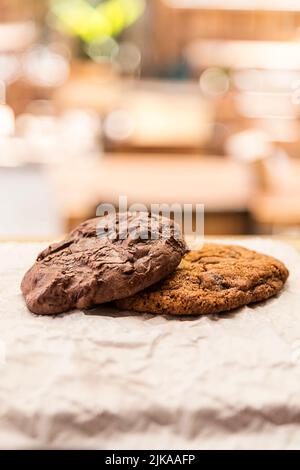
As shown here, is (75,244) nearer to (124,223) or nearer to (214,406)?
(124,223)

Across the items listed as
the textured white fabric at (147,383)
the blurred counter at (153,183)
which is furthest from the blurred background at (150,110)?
the textured white fabric at (147,383)

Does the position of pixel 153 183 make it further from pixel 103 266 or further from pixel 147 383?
pixel 147 383

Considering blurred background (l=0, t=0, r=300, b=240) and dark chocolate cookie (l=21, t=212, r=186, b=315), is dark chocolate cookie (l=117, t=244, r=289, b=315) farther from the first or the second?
blurred background (l=0, t=0, r=300, b=240)

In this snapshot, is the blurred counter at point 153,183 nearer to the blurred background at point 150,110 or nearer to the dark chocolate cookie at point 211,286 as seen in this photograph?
the blurred background at point 150,110

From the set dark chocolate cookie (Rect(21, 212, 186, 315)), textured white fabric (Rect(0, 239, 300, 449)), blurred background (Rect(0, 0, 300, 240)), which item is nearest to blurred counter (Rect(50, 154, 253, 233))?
blurred background (Rect(0, 0, 300, 240))

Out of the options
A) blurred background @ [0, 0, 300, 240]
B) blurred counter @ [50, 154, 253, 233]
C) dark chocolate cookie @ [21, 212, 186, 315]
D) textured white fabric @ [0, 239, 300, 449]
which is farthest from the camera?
blurred background @ [0, 0, 300, 240]
